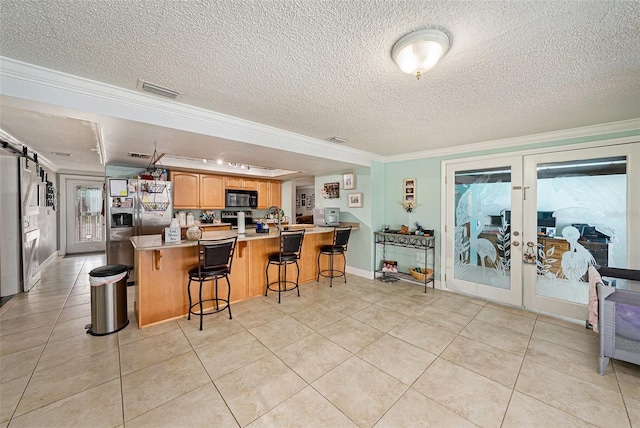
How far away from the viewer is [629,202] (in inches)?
110

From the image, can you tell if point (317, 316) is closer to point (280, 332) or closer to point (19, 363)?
point (280, 332)

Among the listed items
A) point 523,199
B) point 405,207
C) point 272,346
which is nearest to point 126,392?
point 272,346

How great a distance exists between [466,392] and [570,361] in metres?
1.21

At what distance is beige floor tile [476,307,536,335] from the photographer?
2.89 m

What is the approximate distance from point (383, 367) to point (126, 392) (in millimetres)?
1978

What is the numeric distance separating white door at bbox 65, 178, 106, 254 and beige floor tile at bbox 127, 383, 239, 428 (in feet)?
23.0

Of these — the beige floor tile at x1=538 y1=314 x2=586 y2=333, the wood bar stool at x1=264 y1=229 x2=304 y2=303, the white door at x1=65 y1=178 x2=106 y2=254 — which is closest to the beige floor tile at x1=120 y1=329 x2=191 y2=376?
the wood bar stool at x1=264 y1=229 x2=304 y2=303

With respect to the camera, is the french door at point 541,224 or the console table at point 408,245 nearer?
the french door at point 541,224

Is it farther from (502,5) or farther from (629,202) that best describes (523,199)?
(502,5)

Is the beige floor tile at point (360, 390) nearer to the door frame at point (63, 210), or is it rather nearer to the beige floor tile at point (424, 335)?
the beige floor tile at point (424, 335)

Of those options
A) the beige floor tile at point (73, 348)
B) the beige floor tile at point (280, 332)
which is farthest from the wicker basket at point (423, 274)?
the beige floor tile at point (73, 348)

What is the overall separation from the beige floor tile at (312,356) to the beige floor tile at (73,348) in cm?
171

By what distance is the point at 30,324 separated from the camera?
286cm

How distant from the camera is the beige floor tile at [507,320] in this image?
2.89m
